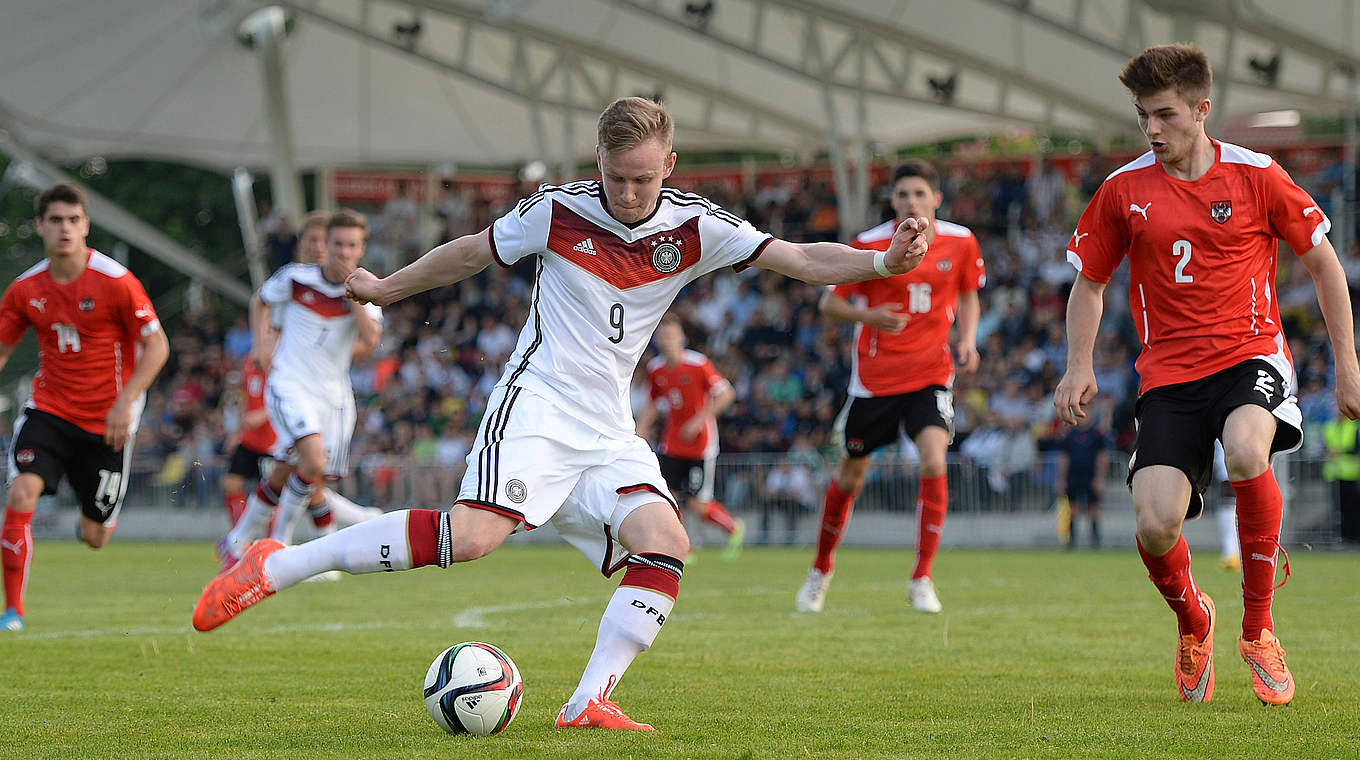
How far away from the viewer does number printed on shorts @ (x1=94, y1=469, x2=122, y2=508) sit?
931 cm

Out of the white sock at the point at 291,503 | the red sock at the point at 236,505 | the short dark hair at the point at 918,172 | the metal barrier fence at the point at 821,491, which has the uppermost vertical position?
the short dark hair at the point at 918,172

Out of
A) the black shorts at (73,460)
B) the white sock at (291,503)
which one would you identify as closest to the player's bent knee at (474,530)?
the black shorts at (73,460)

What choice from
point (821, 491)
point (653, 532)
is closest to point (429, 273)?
point (653, 532)

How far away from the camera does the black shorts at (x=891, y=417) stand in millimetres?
9898

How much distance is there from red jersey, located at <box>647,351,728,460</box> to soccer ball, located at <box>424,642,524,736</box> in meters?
11.9

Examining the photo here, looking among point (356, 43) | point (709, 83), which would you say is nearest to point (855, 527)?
point (709, 83)

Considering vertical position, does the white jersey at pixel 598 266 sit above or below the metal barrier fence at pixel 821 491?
above

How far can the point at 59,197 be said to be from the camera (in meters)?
8.87

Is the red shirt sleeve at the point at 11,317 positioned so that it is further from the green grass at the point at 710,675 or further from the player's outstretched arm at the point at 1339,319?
the player's outstretched arm at the point at 1339,319

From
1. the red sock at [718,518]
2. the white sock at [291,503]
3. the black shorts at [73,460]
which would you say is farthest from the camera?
the red sock at [718,518]

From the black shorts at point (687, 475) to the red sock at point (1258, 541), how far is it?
11.3m

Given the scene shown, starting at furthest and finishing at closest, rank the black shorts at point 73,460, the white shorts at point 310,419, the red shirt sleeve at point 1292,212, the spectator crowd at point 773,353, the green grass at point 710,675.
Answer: the spectator crowd at point 773,353
the white shorts at point 310,419
the black shorts at point 73,460
the red shirt sleeve at point 1292,212
the green grass at point 710,675

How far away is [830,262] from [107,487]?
5.80 meters

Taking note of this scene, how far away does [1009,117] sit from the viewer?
28.0 metres
